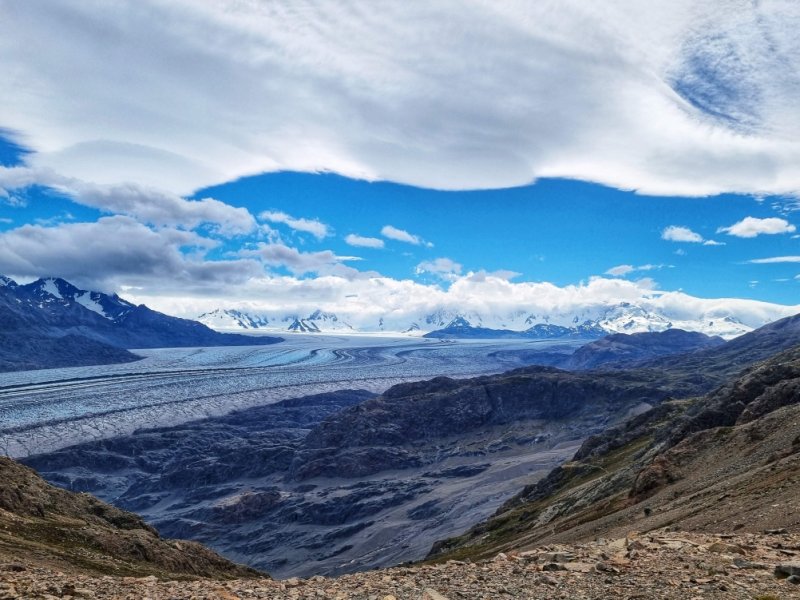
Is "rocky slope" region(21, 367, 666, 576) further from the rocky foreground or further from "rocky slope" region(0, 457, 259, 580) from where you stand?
the rocky foreground

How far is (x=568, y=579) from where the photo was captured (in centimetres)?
1841

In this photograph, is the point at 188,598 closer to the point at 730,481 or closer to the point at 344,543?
the point at 730,481

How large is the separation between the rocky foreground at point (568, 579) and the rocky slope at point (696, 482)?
281 inches

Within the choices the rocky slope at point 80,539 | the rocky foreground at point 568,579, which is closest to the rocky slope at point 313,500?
the rocky slope at point 80,539

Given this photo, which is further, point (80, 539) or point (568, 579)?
point (80, 539)

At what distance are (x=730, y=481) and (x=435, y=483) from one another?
14396 cm

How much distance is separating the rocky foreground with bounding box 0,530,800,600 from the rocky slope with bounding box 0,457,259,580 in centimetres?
945

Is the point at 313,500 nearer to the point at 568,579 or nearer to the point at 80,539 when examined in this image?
the point at 80,539

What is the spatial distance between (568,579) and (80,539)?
3154 centimetres

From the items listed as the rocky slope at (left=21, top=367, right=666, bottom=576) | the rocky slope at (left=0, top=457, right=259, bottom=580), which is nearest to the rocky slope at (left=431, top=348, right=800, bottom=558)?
the rocky slope at (left=0, top=457, right=259, bottom=580)

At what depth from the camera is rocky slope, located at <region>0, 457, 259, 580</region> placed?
104 feet

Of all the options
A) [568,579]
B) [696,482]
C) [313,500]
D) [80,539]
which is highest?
[568,579]

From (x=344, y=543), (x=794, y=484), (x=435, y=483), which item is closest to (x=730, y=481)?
(x=794, y=484)

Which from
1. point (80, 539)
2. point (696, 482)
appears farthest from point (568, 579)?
point (696, 482)
